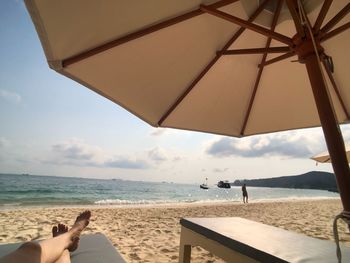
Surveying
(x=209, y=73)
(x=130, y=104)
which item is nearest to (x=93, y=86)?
(x=130, y=104)

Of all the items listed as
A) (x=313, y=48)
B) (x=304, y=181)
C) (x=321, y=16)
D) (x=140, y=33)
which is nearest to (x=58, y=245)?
(x=140, y=33)

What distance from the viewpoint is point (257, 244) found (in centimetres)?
185

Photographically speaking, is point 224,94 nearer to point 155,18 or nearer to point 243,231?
point 155,18

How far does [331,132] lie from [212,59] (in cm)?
143

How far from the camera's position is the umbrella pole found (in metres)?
1.52

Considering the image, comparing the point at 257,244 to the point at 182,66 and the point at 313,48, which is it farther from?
the point at 182,66

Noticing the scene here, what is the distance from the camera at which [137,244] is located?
562 centimetres

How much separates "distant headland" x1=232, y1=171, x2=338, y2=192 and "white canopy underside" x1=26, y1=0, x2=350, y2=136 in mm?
101839

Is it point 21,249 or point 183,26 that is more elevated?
point 183,26

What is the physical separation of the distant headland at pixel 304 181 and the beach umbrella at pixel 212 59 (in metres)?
102

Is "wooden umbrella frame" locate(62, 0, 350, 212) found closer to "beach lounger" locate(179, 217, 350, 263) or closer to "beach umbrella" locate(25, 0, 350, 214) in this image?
Result: "beach umbrella" locate(25, 0, 350, 214)

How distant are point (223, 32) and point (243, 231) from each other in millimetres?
1851

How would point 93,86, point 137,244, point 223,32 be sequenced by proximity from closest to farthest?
point 93,86 → point 223,32 → point 137,244

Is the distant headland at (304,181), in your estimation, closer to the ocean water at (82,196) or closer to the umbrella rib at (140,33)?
the ocean water at (82,196)
